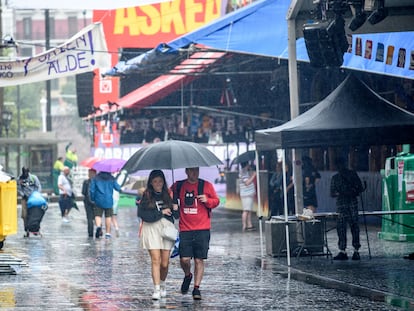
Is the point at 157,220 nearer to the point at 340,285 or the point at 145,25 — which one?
the point at 340,285

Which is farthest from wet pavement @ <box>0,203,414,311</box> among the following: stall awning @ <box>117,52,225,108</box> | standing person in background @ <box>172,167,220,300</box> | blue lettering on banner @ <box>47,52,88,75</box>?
stall awning @ <box>117,52,225,108</box>

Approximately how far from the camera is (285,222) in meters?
16.9

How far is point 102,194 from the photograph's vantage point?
2289 centimetres

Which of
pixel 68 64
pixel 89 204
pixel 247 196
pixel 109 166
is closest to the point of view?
pixel 68 64

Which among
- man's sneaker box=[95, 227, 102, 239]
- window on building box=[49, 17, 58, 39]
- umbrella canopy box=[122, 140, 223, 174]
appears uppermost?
window on building box=[49, 17, 58, 39]

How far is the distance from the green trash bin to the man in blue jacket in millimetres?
6068

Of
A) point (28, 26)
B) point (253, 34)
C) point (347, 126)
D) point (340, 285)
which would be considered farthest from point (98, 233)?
point (28, 26)

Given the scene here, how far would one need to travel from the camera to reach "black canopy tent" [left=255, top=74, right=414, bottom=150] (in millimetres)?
16172

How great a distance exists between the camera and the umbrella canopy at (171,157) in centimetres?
1251

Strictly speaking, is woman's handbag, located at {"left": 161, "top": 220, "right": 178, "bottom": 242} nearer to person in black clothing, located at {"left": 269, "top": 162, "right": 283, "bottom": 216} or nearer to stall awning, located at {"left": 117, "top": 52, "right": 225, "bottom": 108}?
person in black clothing, located at {"left": 269, "top": 162, "right": 283, "bottom": 216}

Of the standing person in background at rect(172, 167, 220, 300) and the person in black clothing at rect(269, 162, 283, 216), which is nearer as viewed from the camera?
the standing person in background at rect(172, 167, 220, 300)

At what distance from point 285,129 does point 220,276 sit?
254cm

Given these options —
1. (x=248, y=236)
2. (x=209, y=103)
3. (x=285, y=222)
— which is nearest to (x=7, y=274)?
(x=285, y=222)

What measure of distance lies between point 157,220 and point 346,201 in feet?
18.2
